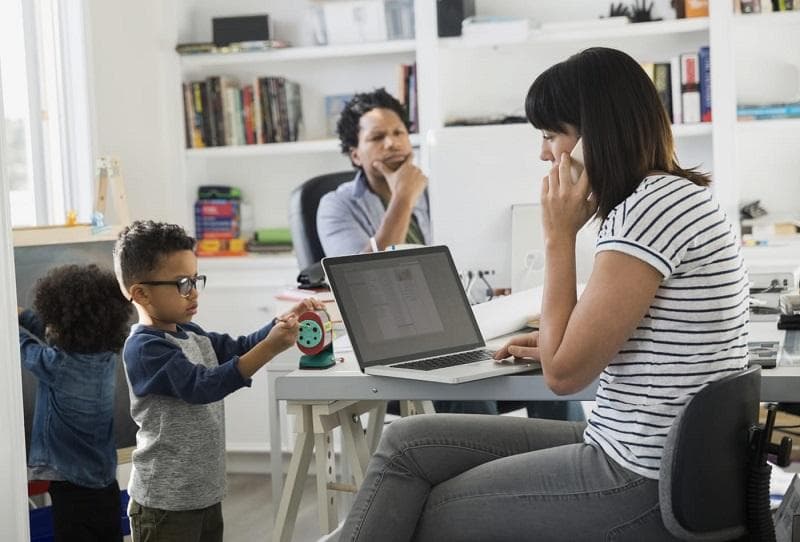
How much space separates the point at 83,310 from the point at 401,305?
0.94 metres

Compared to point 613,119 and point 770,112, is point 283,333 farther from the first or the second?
point 770,112

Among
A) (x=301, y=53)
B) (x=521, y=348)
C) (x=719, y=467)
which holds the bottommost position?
(x=719, y=467)

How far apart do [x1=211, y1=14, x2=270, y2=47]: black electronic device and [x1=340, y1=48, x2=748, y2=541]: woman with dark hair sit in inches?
108

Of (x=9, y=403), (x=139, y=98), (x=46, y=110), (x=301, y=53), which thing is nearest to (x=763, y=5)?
(x=301, y=53)

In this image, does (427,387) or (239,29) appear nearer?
(427,387)

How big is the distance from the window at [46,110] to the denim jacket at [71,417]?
114 cm

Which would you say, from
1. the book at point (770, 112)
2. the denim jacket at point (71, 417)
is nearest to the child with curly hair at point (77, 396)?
the denim jacket at point (71, 417)

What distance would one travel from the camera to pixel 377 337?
199cm

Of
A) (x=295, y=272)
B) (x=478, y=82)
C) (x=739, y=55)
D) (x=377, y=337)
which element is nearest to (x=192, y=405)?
(x=377, y=337)

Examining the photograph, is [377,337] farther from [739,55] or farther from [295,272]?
[739,55]

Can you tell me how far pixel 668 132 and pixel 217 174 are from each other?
10.3 feet

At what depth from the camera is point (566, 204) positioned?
1727mm

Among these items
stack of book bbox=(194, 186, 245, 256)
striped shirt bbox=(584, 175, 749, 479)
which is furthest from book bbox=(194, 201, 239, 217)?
striped shirt bbox=(584, 175, 749, 479)

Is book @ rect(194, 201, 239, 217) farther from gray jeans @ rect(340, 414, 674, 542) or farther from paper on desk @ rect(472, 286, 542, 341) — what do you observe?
gray jeans @ rect(340, 414, 674, 542)
